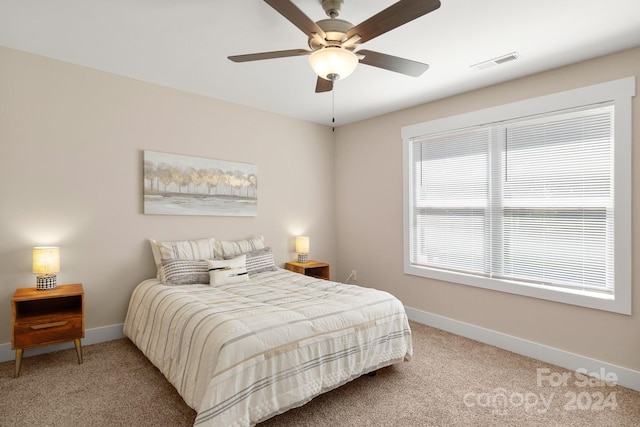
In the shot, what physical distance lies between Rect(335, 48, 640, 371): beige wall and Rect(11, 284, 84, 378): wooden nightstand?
3.37 meters

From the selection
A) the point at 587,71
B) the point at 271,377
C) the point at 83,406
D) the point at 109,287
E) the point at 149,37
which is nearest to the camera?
the point at 271,377

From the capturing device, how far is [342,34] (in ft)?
6.84

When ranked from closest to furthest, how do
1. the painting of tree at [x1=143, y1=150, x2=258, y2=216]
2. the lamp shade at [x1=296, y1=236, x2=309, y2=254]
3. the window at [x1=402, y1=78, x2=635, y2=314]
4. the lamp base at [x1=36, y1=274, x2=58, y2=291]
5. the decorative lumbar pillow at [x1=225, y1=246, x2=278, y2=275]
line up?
the window at [x1=402, y1=78, x2=635, y2=314]
the lamp base at [x1=36, y1=274, x2=58, y2=291]
the painting of tree at [x1=143, y1=150, x2=258, y2=216]
the decorative lumbar pillow at [x1=225, y1=246, x2=278, y2=275]
the lamp shade at [x1=296, y1=236, x2=309, y2=254]

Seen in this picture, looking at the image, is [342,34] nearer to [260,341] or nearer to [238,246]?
[260,341]

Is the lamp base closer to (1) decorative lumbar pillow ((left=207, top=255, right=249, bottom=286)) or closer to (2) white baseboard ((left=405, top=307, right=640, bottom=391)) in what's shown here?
(1) decorative lumbar pillow ((left=207, top=255, right=249, bottom=286))

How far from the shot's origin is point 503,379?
2756 mm

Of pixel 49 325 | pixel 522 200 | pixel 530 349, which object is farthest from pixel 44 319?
pixel 522 200

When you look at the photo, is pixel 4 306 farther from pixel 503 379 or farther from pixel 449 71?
pixel 449 71

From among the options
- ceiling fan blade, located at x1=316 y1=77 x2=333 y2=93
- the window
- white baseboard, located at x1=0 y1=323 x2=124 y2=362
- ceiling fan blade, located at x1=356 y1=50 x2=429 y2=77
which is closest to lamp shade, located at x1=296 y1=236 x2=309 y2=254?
the window

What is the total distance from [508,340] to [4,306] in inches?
182

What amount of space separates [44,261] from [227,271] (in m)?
1.50

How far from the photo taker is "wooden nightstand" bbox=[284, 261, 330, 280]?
452 centimetres

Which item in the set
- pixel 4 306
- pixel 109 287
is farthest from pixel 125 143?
pixel 4 306

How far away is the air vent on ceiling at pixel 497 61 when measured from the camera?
2883mm
